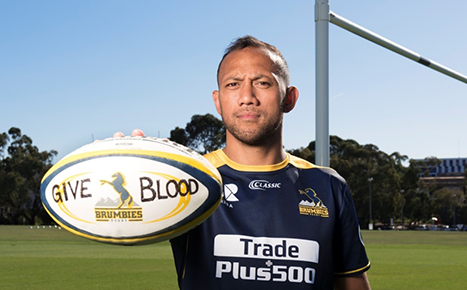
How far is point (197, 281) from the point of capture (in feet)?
7.81

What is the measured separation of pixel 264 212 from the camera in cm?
247

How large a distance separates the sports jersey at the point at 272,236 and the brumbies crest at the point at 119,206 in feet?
0.99

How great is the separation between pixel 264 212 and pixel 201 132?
6786 centimetres

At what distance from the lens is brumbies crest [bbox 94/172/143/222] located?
220 cm

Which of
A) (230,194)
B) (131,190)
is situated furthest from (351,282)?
(131,190)

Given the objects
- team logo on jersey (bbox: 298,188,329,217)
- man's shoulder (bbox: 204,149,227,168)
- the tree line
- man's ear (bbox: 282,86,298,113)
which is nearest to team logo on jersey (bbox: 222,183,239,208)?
man's shoulder (bbox: 204,149,227,168)

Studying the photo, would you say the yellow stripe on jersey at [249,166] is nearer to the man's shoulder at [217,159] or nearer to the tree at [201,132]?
the man's shoulder at [217,159]

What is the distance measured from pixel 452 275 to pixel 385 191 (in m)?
59.4

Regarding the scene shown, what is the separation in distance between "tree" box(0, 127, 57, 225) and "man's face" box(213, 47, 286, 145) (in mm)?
63849

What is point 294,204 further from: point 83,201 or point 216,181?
point 83,201

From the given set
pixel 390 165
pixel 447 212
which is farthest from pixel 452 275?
pixel 447 212

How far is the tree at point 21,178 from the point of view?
64.4 meters

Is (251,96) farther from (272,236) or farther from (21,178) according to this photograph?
(21,178)

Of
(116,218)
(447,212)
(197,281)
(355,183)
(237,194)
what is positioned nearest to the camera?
(116,218)
